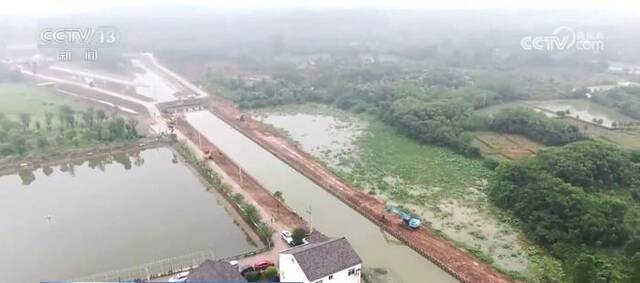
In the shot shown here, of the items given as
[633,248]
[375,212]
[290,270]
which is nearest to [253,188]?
[375,212]

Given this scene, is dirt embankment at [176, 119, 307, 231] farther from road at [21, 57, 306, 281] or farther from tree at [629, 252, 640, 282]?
tree at [629, 252, 640, 282]

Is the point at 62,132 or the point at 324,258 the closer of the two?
the point at 324,258

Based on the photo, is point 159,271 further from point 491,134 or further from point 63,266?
point 491,134

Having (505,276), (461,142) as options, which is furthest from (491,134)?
(505,276)

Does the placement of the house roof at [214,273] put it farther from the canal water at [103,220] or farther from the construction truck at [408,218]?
the construction truck at [408,218]

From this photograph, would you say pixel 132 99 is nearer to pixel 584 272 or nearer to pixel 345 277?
pixel 345 277

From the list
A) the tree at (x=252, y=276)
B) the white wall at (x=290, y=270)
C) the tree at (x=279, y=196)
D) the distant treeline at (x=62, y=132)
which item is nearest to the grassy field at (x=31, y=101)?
the distant treeline at (x=62, y=132)
